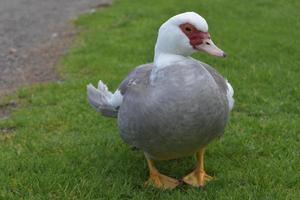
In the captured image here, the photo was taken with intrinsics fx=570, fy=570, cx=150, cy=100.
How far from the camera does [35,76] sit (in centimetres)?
911

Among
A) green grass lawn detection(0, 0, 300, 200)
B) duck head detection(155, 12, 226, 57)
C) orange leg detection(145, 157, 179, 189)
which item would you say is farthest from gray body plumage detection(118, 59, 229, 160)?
green grass lawn detection(0, 0, 300, 200)

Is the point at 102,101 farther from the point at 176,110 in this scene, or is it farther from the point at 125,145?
the point at 176,110

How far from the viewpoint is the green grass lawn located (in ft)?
16.4

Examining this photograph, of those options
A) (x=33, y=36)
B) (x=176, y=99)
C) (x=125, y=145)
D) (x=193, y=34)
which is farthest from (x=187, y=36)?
(x=33, y=36)

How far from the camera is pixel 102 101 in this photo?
18.2ft

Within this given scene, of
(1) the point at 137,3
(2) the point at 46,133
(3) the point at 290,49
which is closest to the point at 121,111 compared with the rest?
(2) the point at 46,133

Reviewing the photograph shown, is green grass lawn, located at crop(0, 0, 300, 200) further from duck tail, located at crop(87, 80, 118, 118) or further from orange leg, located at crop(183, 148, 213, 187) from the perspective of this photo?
duck tail, located at crop(87, 80, 118, 118)

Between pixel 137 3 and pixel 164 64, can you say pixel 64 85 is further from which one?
pixel 137 3

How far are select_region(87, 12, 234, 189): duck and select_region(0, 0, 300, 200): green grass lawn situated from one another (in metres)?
0.52

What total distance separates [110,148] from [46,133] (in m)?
0.95

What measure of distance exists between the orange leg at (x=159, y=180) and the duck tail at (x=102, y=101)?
62cm

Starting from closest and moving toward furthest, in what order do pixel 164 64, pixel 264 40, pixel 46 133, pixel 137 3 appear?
pixel 164 64 < pixel 46 133 < pixel 264 40 < pixel 137 3

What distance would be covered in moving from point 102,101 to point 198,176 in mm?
1210

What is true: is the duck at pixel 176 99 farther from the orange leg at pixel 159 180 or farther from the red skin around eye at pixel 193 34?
the orange leg at pixel 159 180
